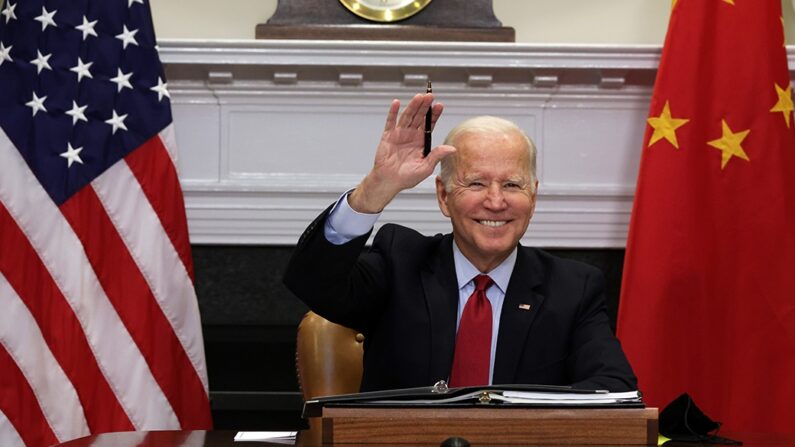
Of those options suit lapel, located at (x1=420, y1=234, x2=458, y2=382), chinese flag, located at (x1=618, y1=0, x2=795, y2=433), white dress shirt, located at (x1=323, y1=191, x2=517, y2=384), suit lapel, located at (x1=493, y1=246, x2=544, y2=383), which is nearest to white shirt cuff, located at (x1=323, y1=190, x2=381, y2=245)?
white dress shirt, located at (x1=323, y1=191, x2=517, y2=384)

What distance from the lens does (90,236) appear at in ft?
10.8

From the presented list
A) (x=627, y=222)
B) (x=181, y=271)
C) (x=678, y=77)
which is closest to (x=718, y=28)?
(x=678, y=77)

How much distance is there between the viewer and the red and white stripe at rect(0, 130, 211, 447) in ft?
10.5

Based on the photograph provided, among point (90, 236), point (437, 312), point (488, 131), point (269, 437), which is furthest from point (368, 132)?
point (269, 437)

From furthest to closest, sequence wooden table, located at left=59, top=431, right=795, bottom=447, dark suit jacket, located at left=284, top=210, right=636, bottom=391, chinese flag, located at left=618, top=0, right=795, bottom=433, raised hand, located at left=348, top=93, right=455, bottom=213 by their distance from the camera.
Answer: chinese flag, located at left=618, top=0, right=795, bottom=433 → dark suit jacket, located at left=284, top=210, right=636, bottom=391 → raised hand, located at left=348, top=93, right=455, bottom=213 → wooden table, located at left=59, top=431, right=795, bottom=447

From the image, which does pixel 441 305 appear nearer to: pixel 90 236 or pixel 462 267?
pixel 462 267

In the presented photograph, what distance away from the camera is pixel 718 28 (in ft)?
11.3

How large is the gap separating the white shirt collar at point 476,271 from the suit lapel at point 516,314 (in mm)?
14

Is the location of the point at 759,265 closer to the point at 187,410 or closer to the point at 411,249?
the point at 411,249

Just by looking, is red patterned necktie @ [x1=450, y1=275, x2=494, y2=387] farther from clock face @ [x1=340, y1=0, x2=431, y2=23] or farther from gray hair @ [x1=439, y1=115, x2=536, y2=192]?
clock face @ [x1=340, y1=0, x2=431, y2=23]

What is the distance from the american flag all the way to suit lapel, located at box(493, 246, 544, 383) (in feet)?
4.29

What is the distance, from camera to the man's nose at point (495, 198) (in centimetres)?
238

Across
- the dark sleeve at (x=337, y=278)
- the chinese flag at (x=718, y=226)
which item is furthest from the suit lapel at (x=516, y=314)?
the chinese flag at (x=718, y=226)

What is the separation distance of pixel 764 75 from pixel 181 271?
1.96 m
